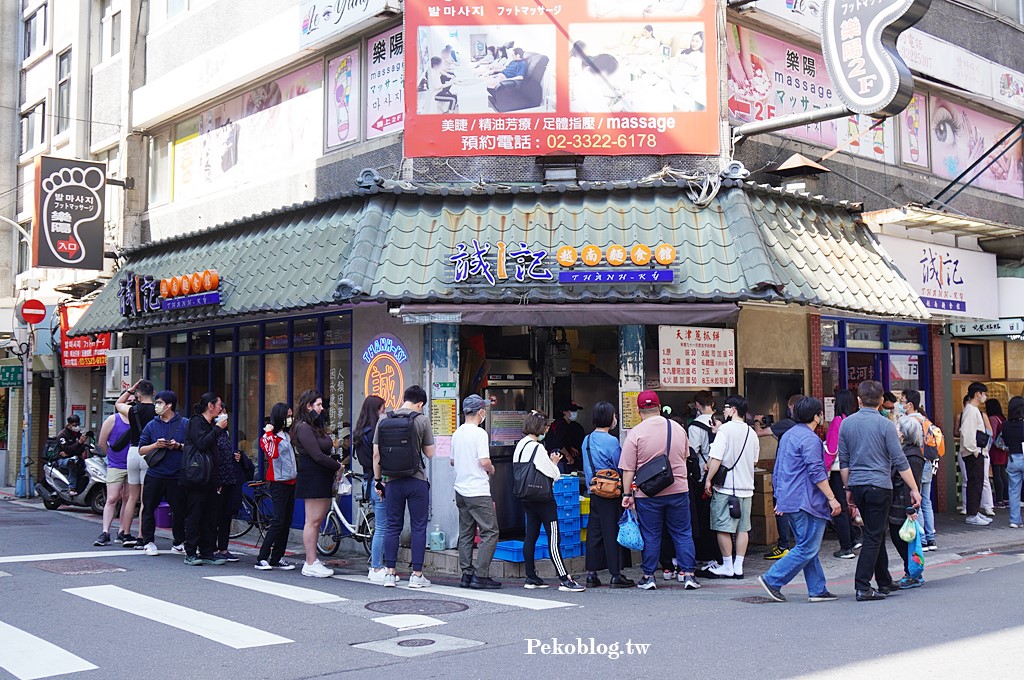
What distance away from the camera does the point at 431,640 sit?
24.9 ft

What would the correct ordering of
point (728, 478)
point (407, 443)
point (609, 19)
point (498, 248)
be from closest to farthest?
point (407, 443) < point (728, 478) < point (498, 248) < point (609, 19)

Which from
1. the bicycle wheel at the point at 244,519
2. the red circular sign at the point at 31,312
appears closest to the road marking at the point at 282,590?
the bicycle wheel at the point at 244,519

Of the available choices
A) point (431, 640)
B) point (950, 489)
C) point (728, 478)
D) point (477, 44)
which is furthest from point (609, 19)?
point (950, 489)

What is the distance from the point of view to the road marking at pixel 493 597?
9094 millimetres

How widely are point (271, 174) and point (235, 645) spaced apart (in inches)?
396

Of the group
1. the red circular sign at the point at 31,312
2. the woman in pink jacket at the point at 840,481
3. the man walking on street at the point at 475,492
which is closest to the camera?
the man walking on street at the point at 475,492

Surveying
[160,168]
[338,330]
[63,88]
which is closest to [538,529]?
[338,330]

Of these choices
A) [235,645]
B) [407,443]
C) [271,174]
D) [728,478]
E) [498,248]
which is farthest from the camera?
[271,174]

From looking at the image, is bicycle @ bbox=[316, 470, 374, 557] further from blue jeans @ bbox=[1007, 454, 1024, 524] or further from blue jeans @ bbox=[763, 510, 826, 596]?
blue jeans @ bbox=[1007, 454, 1024, 524]

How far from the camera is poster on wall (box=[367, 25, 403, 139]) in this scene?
44.5 ft

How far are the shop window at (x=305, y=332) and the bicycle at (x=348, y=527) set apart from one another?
2491 millimetres

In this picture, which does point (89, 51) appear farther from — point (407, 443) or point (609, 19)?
point (407, 443)

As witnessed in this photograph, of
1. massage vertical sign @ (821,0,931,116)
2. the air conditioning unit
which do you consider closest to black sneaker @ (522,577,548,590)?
massage vertical sign @ (821,0,931,116)

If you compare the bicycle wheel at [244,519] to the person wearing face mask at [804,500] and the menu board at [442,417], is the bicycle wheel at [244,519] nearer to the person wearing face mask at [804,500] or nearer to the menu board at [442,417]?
the menu board at [442,417]
